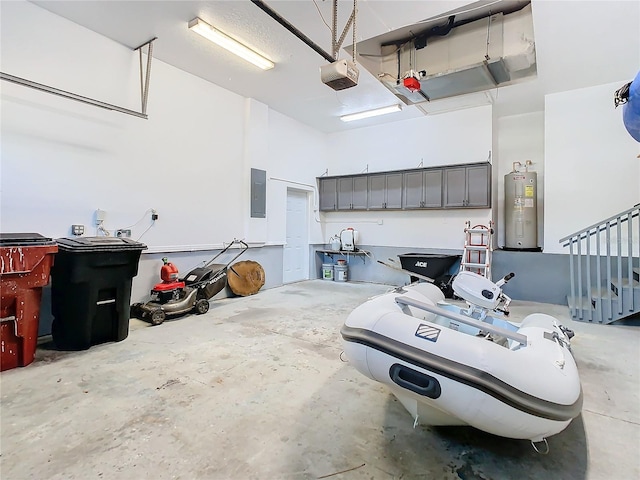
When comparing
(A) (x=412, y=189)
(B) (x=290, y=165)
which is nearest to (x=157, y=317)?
(B) (x=290, y=165)

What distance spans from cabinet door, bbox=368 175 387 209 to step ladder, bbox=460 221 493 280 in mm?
1821

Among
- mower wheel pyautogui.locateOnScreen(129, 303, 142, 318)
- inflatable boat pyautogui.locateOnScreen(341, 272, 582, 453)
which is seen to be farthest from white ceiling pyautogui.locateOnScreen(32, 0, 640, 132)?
mower wheel pyautogui.locateOnScreen(129, 303, 142, 318)

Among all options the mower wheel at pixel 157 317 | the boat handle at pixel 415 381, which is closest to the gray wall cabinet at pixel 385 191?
the mower wheel at pixel 157 317

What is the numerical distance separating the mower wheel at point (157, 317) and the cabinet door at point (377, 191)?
4.74 meters

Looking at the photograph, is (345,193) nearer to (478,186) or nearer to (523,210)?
(478,186)

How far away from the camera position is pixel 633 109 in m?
1.93

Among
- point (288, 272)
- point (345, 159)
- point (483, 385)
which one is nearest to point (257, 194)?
point (288, 272)

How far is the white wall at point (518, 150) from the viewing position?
6.09 meters

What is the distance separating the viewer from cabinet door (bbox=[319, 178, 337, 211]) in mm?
7582

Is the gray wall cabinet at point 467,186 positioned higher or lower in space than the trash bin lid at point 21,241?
higher

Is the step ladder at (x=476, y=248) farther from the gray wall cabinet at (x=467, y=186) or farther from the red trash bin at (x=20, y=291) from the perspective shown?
the red trash bin at (x=20, y=291)

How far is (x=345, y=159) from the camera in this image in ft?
25.2

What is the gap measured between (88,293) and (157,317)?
3.20ft

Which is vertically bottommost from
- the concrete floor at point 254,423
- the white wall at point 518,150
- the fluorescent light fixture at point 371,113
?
the concrete floor at point 254,423
